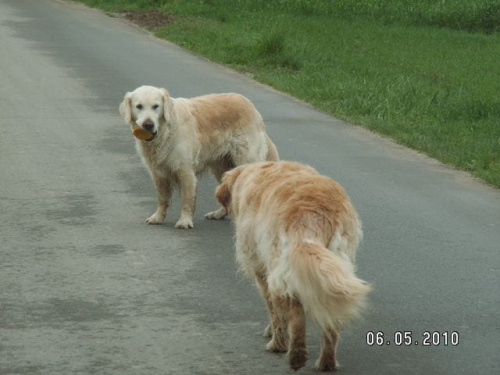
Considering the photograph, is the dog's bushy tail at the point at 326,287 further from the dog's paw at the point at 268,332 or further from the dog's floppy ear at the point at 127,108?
the dog's floppy ear at the point at 127,108

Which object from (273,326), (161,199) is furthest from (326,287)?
(161,199)

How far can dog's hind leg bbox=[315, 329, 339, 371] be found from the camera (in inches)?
240

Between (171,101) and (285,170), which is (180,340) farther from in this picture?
(171,101)

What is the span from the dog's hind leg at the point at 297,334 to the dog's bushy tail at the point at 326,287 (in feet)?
0.39

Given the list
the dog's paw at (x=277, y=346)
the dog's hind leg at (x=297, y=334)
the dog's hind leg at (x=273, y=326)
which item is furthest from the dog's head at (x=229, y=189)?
the dog's hind leg at (x=297, y=334)

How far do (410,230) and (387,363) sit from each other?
10.8 ft

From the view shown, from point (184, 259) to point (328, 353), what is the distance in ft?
8.76

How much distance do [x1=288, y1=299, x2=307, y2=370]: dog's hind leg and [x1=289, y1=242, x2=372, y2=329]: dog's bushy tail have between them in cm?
12

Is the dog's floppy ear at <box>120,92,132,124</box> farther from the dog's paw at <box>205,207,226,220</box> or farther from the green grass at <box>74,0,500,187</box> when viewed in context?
the green grass at <box>74,0,500,187</box>

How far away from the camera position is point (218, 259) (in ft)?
28.3

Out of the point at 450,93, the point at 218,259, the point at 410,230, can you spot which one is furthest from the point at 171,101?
the point at 450,93

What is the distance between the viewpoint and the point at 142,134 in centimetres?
941

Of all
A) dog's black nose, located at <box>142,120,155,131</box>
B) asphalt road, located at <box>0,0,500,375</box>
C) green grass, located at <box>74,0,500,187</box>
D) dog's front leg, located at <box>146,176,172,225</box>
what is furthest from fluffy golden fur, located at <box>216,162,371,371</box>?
green grass, located at <box>74,0,500,187</box>

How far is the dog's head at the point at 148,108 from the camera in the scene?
369 inches
